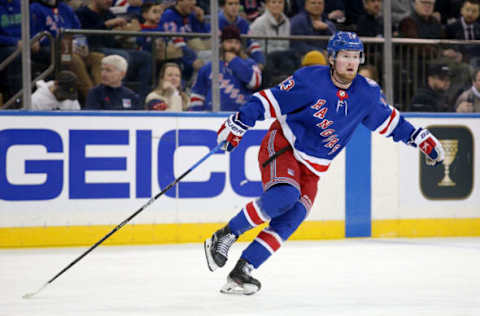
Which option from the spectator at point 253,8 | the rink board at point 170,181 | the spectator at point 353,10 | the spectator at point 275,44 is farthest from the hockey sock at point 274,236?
the spectator at point 353,10

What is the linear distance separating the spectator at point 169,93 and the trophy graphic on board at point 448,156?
2.37m

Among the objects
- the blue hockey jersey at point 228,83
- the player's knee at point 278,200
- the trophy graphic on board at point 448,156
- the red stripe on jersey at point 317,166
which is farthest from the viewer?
the trophy graphic on board at point 448,156

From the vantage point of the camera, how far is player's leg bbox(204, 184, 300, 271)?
424cm

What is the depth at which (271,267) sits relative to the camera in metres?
5.42

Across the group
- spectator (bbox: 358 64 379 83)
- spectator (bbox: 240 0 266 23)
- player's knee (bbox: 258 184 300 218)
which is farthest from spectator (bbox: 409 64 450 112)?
A: player's knee (bbox: 258 184 300 218)

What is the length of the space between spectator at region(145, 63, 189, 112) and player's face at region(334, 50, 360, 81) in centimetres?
249

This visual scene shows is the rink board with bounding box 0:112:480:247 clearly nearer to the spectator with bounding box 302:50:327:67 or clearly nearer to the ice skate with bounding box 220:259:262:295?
the spectator with bounding box 302:50:327:67

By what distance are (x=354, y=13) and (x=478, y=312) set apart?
3.98m

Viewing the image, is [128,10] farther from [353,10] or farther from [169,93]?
[353,10]

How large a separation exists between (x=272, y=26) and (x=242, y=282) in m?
3.24

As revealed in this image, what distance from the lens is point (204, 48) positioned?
6840 millimetres

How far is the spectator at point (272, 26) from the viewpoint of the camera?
6.96 meters

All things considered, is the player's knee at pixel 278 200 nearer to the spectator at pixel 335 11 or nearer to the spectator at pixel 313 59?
the spectator at pixel 313 59

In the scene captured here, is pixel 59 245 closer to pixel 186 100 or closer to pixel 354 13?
pixel 186 100
